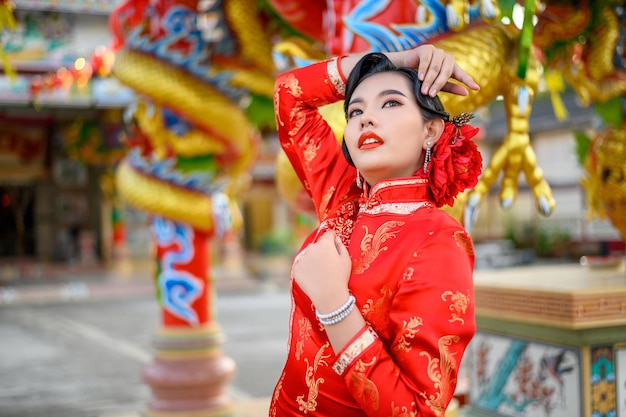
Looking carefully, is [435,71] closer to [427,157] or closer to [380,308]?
[427,157]

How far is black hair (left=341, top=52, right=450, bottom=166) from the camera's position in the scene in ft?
3.85

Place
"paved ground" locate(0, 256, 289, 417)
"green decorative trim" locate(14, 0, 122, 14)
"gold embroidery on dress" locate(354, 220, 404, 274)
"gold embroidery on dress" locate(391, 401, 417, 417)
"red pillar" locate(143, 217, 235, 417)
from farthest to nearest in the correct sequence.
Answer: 1. "green decorative trim" locate(14, 0, 122, 14)
2. "paved ground" locate(0, 256, 289, 417)
3. "red pillar" locate(143, 217, 235, 417)
4. "gold embroidery on dress" locate(354, 220, 404, 274)
5. "gold embroidery on dress" locate(391, 401, 417, 417)

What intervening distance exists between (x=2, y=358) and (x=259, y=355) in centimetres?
215

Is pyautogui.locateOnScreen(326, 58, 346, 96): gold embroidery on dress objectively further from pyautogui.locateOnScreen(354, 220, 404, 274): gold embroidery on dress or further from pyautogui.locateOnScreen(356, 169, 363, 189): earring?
pyautogui.locateOnScreen(354, 220, 404, 274): gold embroidery on dress

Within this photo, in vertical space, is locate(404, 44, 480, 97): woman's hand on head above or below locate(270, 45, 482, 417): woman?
above

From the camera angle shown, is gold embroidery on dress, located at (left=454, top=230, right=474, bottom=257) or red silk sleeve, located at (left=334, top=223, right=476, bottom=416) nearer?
red silk sleeve, located at (left=334, top=223, right=476, bottom=416)

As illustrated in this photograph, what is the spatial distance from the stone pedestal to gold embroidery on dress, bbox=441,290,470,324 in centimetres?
103

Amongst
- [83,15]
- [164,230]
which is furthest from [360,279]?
[83,15]

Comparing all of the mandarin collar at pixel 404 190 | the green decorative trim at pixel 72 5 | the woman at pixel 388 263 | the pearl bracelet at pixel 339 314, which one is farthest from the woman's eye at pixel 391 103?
the green decorative trim at pixel 72 5

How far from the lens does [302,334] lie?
1.22 metres

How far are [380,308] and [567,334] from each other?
1.18m

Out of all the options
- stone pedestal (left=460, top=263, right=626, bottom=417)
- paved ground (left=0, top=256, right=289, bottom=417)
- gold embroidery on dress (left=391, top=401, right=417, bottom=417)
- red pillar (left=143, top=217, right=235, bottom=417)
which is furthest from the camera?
paved ground (left=0, top=256, right=289, bottom=417)

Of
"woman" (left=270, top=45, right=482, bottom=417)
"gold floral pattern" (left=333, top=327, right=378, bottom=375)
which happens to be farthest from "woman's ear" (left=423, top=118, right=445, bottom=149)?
"gold floral pattern" (left=333, top=327, right=378, bottom=375)

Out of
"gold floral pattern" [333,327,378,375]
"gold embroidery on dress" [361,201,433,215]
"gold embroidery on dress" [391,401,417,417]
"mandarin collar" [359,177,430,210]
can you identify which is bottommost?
"gold embroidery on dress" [391,401,417,417]
